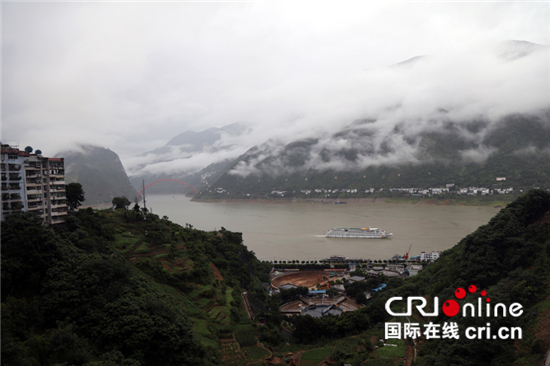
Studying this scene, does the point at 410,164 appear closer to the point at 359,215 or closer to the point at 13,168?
the point at 359,215

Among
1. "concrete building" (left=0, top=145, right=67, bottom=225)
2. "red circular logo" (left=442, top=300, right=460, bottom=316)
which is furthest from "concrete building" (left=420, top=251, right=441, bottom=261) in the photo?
"concrete building" (left=0, top=145, right=67, bottom=225)

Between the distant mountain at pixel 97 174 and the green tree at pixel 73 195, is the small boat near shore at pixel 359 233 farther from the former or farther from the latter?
the distant mountain at pixel 97 174

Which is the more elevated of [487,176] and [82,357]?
[487,176]

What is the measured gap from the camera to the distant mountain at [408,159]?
59.9 metres

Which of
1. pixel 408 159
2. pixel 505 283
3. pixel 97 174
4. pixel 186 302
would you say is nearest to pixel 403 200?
pixel 408 159

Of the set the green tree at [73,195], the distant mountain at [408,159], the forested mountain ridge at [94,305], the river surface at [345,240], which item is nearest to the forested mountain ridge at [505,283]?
the forested mountain ridge at [94,305]

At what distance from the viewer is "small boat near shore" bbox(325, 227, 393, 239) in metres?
28.4

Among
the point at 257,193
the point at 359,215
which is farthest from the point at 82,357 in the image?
the point at 257,193

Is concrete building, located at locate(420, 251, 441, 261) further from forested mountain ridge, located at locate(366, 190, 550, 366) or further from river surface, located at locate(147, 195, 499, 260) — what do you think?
forested mountain ridge, located at locate(366, 190, 550, 366)

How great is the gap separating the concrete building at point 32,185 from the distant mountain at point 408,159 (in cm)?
5828

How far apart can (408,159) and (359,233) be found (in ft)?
156

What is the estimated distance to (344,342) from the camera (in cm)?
932

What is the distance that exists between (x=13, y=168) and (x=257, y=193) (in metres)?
60.5

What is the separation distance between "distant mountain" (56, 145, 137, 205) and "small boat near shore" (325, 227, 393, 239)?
1250 inches
